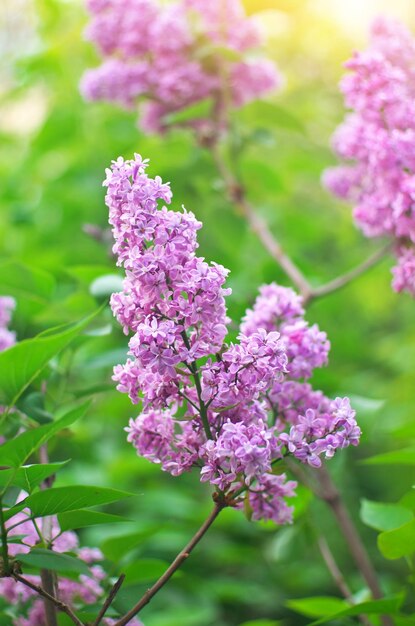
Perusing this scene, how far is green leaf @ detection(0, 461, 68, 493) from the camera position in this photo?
782 mm

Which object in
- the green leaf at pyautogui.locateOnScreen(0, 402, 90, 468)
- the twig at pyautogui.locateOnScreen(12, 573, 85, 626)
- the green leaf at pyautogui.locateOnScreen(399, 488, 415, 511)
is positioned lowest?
the twig at pyautogui.locateOnScreen(12, 573, 85, 626)

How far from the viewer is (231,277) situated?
1.81m

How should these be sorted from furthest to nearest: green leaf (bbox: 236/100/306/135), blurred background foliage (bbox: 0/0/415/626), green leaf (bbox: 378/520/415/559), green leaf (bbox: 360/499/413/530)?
green leaf (bbox: 236/100/306/135)
blurred background foliage (bbox: 0/0/415/626)
green leaf (bbox: 360/499/413/530)
green leaf (bbox: 378/520/415/559)

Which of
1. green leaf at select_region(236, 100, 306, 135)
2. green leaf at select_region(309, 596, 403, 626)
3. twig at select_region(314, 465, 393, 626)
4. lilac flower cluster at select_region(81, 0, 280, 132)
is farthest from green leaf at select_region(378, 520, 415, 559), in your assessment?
green leaf at select_region(236, 100, 306, 135)

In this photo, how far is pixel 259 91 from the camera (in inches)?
71.6

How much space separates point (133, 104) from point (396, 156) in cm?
81

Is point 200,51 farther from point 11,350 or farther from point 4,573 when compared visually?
point 4,573

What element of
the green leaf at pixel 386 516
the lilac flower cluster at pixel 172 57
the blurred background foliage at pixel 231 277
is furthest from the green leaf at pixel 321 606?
the lilac flower cluster at pixel 172 57

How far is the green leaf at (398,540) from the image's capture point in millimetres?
880

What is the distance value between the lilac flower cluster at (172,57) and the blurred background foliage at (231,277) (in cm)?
13

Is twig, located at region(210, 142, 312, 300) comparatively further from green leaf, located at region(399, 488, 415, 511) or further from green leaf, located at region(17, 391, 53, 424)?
green leaf, located at region(17, 391, 53, 424)

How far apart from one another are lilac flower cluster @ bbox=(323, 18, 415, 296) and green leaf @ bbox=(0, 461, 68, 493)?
0.59 meters

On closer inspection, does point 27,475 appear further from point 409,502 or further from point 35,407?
point 409,502

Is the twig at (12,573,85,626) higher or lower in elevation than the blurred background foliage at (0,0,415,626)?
lower
